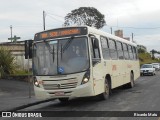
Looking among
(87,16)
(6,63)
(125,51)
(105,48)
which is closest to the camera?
(105,48)

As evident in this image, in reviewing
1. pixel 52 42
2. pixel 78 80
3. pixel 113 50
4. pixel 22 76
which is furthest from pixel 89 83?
pixel 22 76

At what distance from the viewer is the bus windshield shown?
555 inches

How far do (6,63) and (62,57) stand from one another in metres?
17.9

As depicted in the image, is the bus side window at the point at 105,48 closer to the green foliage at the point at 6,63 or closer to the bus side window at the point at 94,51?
the bus side window at the point at 94,51

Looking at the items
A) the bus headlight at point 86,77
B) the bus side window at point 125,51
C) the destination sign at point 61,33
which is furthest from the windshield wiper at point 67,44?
the bus side window at point 125,51

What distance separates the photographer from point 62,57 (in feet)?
46.6

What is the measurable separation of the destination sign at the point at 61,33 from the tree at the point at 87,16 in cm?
5957

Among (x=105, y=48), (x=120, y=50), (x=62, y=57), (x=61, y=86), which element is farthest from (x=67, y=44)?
(x=120, y=50)

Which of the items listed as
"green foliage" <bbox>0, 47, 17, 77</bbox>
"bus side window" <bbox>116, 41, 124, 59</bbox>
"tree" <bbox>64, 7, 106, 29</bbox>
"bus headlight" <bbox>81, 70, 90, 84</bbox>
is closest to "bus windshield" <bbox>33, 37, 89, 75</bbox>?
"bus headlight" <bbox>81, 70, 90, 84</bbox>

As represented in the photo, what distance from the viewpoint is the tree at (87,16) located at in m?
75.4

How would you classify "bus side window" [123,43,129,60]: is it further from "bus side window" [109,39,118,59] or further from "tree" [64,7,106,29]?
"tree" [64,7,106,29]

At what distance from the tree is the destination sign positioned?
59568mm

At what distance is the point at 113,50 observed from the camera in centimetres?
1839

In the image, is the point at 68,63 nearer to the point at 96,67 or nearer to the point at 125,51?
the point at 96,67
